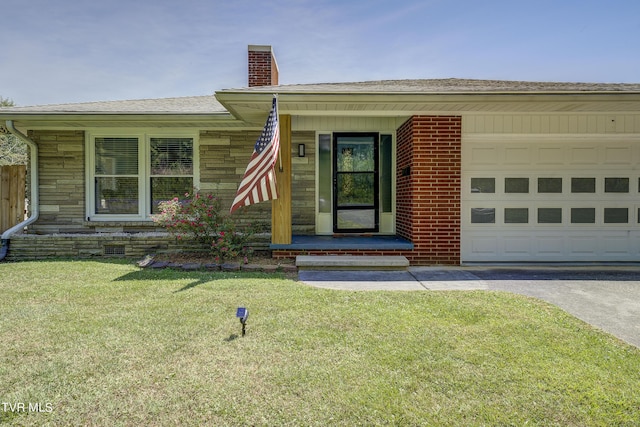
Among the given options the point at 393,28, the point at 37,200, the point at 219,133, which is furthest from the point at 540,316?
the point at 37,200

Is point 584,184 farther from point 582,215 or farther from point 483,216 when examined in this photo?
point 483,216

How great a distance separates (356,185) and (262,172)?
3.22 meters

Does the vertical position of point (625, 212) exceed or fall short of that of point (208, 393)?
it exceeds it

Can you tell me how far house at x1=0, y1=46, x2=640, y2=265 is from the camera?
6277 millimetres

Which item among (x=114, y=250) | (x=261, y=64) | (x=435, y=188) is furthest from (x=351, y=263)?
(x=261, y=64)

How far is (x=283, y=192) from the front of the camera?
642cm

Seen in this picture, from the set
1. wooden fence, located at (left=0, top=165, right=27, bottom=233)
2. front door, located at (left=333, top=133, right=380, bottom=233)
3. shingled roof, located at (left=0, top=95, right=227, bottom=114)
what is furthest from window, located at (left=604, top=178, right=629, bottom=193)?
wooden fence, located at (left=0, top=165, right=27, bottom=233)

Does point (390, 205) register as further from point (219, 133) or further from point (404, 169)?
point (219, 133)

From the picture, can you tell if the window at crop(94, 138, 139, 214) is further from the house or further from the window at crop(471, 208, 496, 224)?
the window at crop(471, 208, 496, 224)

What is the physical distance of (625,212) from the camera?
22.4 feet

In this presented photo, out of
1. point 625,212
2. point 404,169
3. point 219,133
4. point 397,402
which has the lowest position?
point 397,402

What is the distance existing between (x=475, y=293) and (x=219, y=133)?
580cm

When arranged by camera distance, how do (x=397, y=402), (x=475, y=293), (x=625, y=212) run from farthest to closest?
(x=625, y=212) → (x=475, y=293) → (x=397, y=402)

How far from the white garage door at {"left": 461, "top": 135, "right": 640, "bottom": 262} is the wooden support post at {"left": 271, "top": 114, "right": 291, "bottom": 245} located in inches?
121
